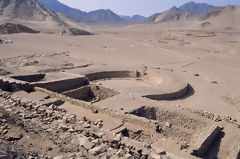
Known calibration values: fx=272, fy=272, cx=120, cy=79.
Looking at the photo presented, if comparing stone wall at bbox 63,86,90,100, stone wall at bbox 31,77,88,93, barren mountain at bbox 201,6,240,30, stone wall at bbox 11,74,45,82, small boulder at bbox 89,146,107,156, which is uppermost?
barren mountain at bbox 201,6,240,30

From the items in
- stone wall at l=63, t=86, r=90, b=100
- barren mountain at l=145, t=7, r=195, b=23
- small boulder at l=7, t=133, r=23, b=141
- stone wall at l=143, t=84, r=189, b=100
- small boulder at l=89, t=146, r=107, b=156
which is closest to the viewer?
small boulder at l=89, t=146, r=107, b=156

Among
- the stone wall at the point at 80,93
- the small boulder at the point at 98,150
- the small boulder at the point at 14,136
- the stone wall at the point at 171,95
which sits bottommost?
the stone wall at the point at 171,95

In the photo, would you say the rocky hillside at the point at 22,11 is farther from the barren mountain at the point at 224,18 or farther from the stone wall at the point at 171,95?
the stone wall at the point at 171,95

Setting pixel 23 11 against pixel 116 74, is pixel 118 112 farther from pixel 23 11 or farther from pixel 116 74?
pixel 23 11

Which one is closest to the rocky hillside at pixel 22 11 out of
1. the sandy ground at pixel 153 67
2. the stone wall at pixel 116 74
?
the sandy ground at pixel 153 67

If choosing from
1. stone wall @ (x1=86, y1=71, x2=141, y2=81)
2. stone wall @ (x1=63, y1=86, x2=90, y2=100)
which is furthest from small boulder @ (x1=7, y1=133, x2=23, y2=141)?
stone wall @ (x1=86, y1=71, x2=141, y2=81)

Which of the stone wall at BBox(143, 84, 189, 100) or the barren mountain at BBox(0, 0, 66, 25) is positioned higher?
the barren mountain at BBox(0, 0, 66, 25)

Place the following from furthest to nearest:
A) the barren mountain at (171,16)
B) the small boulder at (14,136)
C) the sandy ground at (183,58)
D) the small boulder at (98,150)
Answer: the barren mountain at (171,16) < the sandy ground at (183,58) < the small boulder at (14,136) < the small boulder at (98,150)

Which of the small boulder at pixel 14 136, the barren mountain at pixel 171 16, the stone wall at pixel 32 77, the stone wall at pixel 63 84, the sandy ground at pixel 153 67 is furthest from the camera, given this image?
the barren mountain at pixel 171 16

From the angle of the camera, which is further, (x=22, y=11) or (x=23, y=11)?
(x=23, y=11)

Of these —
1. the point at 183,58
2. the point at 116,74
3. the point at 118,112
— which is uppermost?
the point at 118,112

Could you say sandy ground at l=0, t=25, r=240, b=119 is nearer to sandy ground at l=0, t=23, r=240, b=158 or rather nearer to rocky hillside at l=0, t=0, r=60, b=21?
sandy ground at l=0, t=23, r=240, b=158

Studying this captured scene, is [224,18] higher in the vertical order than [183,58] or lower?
higher

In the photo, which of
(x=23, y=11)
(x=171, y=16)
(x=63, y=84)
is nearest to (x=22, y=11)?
(x=23, y=11)
